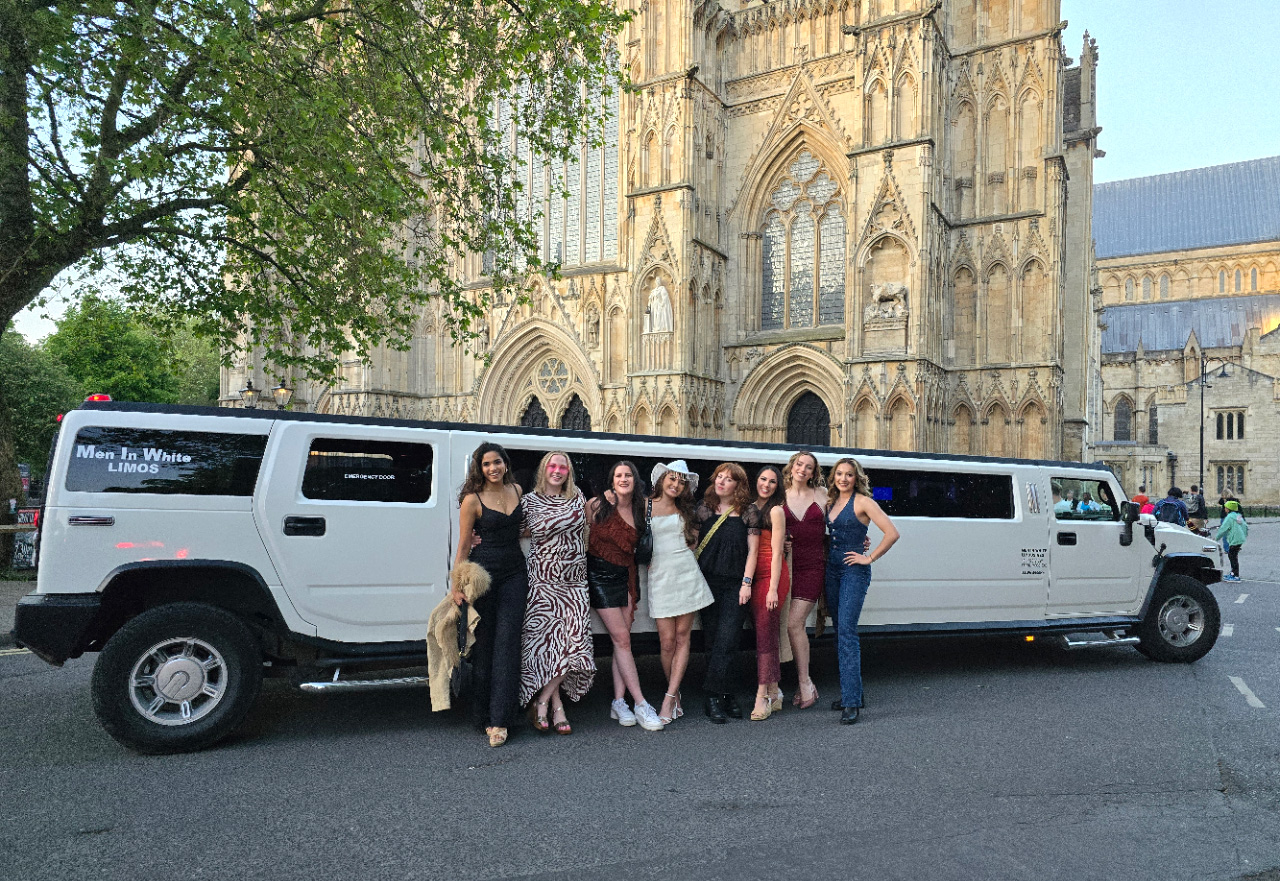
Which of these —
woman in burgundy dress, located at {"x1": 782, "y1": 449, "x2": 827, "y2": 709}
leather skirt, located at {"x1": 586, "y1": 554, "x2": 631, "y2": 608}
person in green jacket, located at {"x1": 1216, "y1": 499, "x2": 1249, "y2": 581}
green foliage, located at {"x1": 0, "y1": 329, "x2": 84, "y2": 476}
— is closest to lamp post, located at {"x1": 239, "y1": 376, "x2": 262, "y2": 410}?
green foliage, located at {"x1": 0, "y1": 329, "x2": 84, "y2": 476}

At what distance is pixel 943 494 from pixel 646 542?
2.65m

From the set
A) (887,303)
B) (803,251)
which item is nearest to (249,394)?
(803,251)

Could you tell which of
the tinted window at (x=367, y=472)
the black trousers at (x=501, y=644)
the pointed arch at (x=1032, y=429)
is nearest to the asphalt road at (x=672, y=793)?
the black trousers at (x=501, y=644)

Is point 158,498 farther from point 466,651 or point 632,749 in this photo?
point 632,749

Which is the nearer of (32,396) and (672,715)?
(672,715)

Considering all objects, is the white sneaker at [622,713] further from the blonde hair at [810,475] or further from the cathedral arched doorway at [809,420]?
the cathedral arched doorway at [809,420]

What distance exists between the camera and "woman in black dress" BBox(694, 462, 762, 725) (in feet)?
16.7

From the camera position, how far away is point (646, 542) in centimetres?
502

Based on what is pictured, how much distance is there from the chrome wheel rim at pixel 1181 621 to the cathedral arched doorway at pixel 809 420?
42.0 feet

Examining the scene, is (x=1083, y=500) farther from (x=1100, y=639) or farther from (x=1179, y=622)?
(x=1179, y=622)

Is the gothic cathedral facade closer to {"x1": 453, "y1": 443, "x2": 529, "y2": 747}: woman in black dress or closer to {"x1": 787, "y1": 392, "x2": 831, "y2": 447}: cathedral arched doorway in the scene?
{"x1": 787, "y1": 392, "x2": 831, "y2": 447}: cathedral arched doorway

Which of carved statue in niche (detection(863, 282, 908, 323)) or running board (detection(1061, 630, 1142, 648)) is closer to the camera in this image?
running board (detection(1061, 630, 1142, 648))

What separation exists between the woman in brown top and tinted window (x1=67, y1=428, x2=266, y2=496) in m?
2.07

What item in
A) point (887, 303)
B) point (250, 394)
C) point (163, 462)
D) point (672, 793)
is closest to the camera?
point (672, 793)
